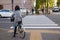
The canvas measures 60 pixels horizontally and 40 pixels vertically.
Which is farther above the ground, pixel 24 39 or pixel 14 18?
pixel 14 18

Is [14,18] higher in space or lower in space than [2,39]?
higher

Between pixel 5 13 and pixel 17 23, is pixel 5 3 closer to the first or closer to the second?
pixel 5 13

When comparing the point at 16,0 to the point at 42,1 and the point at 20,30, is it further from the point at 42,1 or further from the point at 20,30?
the point at 20,30

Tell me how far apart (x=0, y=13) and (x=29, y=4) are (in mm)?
32393

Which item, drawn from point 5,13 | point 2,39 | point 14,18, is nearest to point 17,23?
point 14,18

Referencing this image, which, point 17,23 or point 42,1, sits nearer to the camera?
point 17,23

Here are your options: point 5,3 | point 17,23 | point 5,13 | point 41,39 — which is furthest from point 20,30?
point 5,3

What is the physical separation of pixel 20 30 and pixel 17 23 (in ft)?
1.38

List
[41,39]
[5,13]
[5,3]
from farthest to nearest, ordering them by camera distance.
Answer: [5,3] < [5,13] < [41,39]

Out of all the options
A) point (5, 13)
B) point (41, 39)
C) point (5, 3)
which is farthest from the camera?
point (5, 3)

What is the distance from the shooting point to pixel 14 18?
44.1 ft

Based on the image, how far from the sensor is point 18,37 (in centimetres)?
1374

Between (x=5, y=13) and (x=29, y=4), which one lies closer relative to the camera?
(x=5, y=13)

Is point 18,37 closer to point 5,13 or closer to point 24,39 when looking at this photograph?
point 24,39
